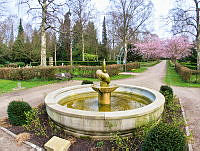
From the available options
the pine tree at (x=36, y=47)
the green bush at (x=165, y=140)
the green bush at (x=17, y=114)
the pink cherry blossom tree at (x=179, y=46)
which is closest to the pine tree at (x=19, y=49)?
the pine tree at (x=36, y=47)

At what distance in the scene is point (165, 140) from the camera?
268cm

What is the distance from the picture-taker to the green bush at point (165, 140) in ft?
8.63

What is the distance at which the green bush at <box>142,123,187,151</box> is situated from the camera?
263 centimetres

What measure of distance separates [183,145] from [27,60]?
38550mm

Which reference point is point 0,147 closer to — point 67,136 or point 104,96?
point 67,136

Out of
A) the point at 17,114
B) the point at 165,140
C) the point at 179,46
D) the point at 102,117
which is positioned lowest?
the point at 17,114

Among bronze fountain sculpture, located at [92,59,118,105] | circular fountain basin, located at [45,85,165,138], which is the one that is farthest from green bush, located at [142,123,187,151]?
bronze fountain sculpture, located at [92,59,118,105]

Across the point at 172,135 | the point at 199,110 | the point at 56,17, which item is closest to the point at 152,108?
the point at 172,135

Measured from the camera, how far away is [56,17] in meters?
14.2

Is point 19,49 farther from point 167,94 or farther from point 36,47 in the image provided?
point 167,94

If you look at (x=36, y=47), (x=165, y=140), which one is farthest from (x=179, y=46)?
(x=165, y=140)

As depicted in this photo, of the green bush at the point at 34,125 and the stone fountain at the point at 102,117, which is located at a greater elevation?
the stone fountain at the point at 102,117

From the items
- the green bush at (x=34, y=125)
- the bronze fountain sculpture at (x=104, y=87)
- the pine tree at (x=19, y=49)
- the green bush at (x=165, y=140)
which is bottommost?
the green bush at (x=34, y=125)

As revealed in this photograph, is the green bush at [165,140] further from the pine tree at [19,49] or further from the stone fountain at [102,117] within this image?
the pine tree at [19,49]
